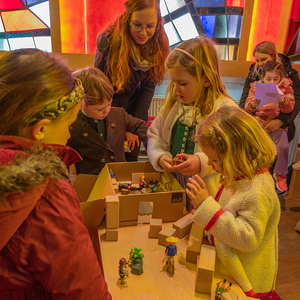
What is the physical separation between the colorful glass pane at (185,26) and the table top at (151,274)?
3.26 metres

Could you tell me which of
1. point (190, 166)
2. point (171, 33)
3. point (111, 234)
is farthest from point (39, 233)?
point (171, 33)

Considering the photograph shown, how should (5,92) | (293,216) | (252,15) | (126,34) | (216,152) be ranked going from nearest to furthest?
(5,92)
(216,152)
(126,34)
(293,216)
(252,15)

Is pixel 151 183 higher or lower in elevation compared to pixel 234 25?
lower

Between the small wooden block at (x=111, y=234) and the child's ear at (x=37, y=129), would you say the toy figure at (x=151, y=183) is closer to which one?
the small wooden block at (x=111, y=234)

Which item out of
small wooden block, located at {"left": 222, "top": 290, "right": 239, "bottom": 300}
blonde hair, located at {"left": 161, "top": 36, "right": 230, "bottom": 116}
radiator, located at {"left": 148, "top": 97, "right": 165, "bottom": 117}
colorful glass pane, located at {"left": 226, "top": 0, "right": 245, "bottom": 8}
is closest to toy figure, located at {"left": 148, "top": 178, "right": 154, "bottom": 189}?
blonde hair, located at {"left": 161, "top": 36, "right": 230, "bottom": 116}

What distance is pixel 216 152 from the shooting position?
2.86ft

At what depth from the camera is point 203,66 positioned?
1242 mm

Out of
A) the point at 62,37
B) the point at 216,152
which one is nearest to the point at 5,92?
the point at 216,152

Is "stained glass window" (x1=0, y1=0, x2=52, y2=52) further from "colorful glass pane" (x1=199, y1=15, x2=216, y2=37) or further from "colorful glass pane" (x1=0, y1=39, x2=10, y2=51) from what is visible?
"colorful glass pane" (x1=199, y1=15, x2=216, y2=37)

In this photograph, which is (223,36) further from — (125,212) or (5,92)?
(5,92)

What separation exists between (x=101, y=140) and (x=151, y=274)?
91 cm

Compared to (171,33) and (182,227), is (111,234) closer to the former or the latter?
(182,227)

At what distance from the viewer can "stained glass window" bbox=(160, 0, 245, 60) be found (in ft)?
11.5

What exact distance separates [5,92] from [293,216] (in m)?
2.71
